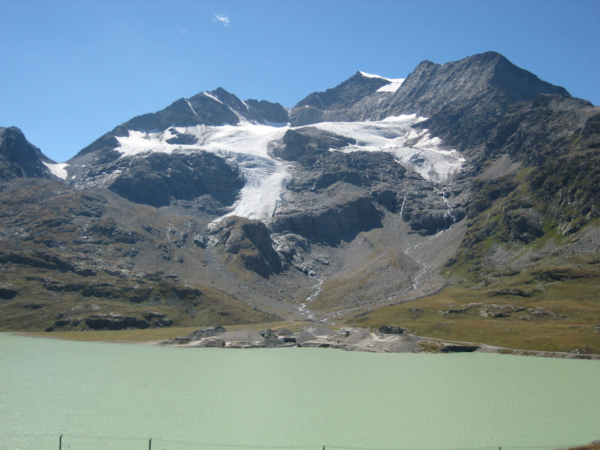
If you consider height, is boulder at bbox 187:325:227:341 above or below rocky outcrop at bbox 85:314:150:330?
above

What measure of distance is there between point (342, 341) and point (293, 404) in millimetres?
80169

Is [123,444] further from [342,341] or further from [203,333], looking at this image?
[203,333]

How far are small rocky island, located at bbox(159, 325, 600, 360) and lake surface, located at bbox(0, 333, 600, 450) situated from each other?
950 inches

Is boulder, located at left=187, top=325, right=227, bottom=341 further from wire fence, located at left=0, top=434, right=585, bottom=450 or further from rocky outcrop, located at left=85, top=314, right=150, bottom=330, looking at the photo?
wire fence, located at left=0, top=434, right=585, bottom=450

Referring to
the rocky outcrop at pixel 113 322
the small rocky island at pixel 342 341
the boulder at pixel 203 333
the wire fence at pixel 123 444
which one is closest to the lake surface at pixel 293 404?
the wire fence at pixel 123 444

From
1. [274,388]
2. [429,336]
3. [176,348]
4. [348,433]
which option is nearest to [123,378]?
[274,388]

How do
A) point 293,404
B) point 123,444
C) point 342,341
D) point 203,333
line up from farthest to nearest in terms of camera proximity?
point 203,333, point 342,341, point 293,404, point 123,444

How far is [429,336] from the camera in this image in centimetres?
13138

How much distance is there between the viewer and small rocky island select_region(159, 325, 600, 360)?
357ft

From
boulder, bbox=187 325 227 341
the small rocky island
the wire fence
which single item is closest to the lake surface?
the wire fence

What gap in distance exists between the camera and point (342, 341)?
12688 cm

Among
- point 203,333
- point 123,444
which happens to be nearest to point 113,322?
point 203,333

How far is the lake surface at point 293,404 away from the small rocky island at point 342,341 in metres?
24.1

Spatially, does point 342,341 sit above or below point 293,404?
below
